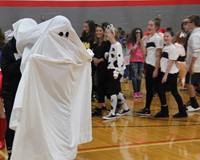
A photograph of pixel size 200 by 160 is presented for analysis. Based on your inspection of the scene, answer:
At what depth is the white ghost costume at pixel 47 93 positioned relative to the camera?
3.68m

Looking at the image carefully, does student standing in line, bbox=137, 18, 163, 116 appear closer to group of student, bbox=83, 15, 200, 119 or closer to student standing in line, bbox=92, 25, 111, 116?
group of student, bbox=83, 15, 200, 119

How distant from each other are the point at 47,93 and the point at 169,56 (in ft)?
10.1

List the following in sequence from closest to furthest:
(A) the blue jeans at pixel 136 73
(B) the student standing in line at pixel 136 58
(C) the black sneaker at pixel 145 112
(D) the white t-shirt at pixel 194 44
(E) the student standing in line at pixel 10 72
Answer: (E) the student standing in line at pixel 10 72, (D) the white t-shirt at pixel 194 44, (C) the black sneaker at pixel 145 112, (B) the student standing in line at pixel 136 58, (A) the blue jeans at pixel 136 73

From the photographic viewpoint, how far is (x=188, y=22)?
697cm

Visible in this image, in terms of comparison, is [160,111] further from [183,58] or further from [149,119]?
[183,58]

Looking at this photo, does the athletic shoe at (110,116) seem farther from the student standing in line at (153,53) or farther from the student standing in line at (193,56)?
the student standing in line at (193,56)

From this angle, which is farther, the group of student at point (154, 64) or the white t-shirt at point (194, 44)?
the white t-shirt at point (194, 44)

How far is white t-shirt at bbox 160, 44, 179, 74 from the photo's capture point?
6410 millimetres

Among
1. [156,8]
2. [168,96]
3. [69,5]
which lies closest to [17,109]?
[168,96]

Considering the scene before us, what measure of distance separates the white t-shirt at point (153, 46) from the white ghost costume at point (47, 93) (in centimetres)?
264

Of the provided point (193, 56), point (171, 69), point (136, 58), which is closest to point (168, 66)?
point (171, 69)

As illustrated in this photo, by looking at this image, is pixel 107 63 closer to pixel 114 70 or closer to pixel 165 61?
pixel 114 70

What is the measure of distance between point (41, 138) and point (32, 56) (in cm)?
77

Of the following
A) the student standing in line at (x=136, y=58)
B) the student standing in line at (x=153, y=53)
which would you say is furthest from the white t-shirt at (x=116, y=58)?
the student standing in line at (x=136, y=58)
